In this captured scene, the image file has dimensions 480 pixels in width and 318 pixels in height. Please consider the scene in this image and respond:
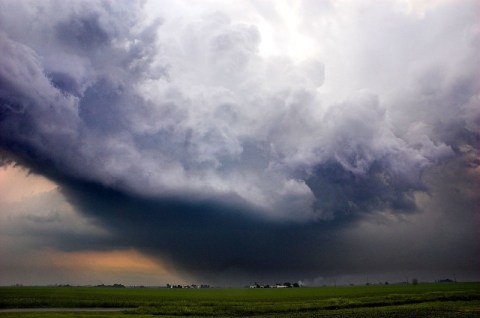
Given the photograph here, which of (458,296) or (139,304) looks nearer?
(139,304)

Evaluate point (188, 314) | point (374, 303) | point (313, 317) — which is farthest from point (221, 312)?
point (374, 303)

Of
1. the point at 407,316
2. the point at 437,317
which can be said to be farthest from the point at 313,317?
the point at 437,317

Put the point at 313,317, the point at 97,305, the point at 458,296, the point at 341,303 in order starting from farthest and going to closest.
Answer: the point at 458,296 < the point at 341,303 < the point at 97,305 < the point at 313,317

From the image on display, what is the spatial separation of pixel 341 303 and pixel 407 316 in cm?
3206

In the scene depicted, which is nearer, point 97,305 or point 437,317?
point 437,317

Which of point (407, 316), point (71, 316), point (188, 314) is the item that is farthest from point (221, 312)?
point (407, 316)

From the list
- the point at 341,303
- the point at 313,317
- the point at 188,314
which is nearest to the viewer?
the point at 313,317

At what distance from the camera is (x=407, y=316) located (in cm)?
6094

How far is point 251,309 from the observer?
78875mm

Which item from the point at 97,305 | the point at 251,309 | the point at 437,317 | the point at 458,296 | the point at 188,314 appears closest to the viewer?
the point at 437,317

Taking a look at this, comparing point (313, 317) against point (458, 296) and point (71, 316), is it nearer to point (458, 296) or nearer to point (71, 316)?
point (71, 316)

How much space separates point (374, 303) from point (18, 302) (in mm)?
76383

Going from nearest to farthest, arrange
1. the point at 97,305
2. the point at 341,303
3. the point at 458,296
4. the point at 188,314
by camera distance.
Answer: the point at 188,314
the point at 97,305
the point at 341,303
the point at 458,296

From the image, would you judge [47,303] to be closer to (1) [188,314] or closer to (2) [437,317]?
(1) [188,314]
